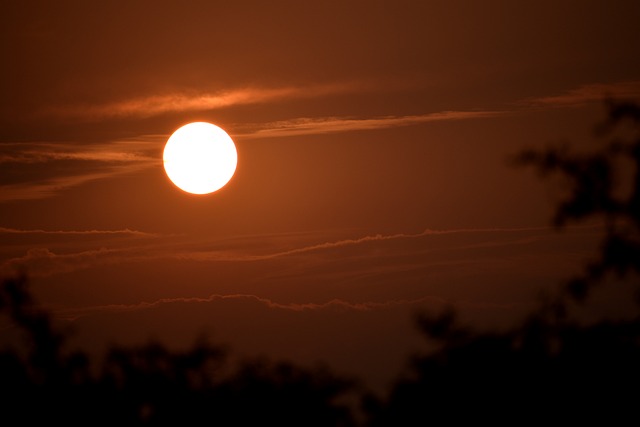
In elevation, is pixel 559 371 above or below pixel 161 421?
below

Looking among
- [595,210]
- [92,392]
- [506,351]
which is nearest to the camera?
[506,351]

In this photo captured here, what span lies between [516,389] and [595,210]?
3.99 metres

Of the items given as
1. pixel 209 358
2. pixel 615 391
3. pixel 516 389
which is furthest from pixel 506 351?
pixel 209 358

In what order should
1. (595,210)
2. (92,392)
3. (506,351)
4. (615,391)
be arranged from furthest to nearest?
(595,210), (92,392), (506,351), (615,391)

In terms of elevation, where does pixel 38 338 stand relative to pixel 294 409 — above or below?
above

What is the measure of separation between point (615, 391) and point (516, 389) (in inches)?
47.2

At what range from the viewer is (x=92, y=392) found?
549 inches

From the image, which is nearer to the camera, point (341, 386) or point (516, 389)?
point (516, 389)

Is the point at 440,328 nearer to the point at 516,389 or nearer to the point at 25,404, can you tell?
the point at 516,389

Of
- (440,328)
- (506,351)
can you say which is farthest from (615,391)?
(440,328)

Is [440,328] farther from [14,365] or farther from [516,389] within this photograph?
[14,365]

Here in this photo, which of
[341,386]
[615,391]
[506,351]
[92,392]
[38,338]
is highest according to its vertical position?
[38,338]

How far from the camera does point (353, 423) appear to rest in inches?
537

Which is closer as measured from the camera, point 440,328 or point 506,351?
point 506,351
